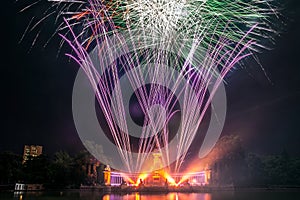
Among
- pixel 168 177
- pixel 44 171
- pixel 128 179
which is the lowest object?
pixel 128 179

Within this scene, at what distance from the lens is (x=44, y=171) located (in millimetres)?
45812

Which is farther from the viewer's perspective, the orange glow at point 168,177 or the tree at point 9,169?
the orange glow at point 168,177

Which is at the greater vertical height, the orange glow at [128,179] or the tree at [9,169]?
the tree at [9,169]

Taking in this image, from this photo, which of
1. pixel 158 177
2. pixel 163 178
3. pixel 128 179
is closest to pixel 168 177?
pixel 163 178

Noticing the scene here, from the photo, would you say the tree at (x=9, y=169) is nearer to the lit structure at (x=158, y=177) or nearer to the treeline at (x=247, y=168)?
the lit structure at (x=158, y=177)

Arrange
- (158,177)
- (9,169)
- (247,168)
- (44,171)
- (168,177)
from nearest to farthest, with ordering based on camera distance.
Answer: (9,169)
(44,171)
(168,177)
(158,177)
(247,168)

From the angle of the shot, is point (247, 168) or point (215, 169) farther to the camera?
point (247, 168)

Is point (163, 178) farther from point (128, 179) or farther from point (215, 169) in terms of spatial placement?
point (215, 169)

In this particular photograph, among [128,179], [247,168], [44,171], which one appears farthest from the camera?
[247,168]

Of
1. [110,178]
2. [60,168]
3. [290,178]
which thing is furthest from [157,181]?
[290,178]

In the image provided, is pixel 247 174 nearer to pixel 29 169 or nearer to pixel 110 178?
pixel 110 178

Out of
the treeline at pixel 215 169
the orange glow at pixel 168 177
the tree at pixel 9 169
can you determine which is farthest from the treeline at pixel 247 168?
the tree at pixel 9 169

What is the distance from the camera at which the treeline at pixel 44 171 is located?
44094 mm

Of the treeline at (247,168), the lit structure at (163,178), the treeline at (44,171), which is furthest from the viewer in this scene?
the treeline at (247,168)
